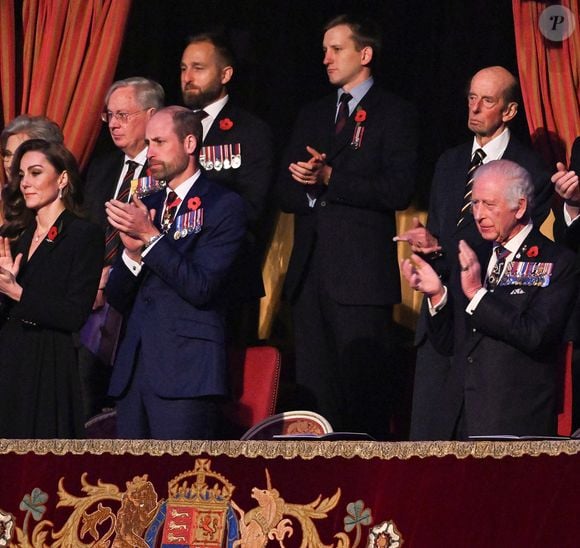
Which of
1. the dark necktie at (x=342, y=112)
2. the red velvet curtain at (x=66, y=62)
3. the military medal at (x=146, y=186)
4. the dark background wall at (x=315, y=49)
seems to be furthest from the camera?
the red velvet curtain at (x=66, y=62)

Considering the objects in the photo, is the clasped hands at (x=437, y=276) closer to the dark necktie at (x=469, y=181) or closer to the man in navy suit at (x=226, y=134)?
the dark necktie at (x=469, y=181)

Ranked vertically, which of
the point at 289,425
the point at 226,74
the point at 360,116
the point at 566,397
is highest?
the point at 226,74

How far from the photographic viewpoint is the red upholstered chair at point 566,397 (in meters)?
5.95

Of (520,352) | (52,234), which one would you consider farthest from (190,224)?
(520,352)

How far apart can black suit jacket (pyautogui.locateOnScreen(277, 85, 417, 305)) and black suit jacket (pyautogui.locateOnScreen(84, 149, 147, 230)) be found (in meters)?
0.72

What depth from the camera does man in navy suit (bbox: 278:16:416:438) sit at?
636 cm

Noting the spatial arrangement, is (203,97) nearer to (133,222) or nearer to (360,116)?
(360,116)

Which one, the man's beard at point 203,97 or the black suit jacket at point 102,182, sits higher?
the man's beard at point 203,97

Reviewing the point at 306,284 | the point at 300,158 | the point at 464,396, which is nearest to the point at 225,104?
the point at 300,158

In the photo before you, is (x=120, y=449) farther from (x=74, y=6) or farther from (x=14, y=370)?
(x=74, y=6)

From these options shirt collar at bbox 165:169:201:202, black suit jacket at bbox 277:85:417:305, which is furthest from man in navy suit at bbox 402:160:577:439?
shirt collar at bbox 165:169:201:202

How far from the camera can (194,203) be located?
19.3 ft

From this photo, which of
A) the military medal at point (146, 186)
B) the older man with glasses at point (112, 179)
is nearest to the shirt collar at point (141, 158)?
the older man with glasses at point (112, 179)

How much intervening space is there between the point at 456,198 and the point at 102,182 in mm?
1529
